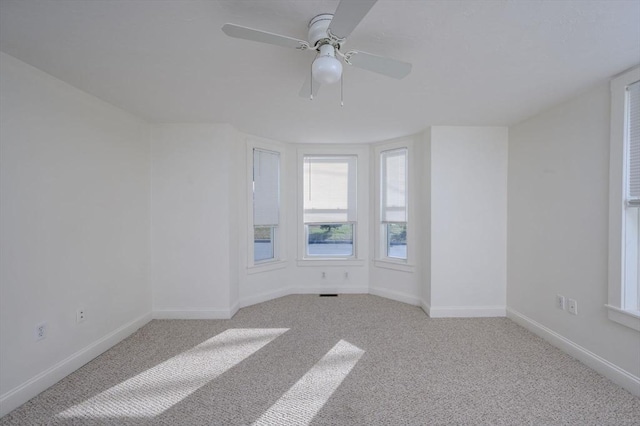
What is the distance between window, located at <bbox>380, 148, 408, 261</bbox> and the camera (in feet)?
14.0

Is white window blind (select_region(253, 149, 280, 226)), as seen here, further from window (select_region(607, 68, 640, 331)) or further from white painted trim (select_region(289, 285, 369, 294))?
window (select_region(607, 68, 640, 331))

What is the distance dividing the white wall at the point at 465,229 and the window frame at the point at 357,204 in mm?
1179

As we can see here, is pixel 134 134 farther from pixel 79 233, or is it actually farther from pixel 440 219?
pixel 440 219

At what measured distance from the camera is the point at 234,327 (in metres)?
3.29

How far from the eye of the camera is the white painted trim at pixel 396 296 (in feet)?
13.3

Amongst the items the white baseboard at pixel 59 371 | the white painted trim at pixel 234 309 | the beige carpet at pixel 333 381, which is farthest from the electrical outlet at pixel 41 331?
the white painted trim at pixel 234 309

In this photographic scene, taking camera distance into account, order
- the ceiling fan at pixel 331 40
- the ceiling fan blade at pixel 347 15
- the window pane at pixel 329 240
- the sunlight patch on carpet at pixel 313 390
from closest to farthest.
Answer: the ceiling fan blade at pixel 347 15
the ceiling fan at pixel 331 40
the sunlight patch on carpet at pixel 313 390
the window pane at pixel 329 240

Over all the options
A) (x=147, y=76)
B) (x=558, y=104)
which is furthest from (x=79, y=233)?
(x=558, y=104)

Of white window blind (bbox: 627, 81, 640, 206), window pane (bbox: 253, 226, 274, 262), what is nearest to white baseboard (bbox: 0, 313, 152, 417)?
window pane (bbox: 253, 226, 274, 262)

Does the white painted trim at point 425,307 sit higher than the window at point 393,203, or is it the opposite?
the window at point 393,203

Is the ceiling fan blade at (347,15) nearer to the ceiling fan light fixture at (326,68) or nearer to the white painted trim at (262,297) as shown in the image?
the ceiling fan light fixture at (326,68)

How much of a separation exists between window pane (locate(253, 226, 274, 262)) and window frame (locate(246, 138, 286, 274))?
2.1 inches

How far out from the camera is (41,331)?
217 cm

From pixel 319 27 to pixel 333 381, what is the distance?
7.84 feet
